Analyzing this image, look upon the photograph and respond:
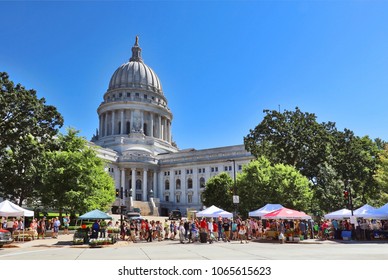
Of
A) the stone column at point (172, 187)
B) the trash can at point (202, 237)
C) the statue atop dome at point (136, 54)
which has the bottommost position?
the trash can at point (202, 237)

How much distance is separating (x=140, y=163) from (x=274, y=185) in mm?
57088

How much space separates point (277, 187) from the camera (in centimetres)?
4441

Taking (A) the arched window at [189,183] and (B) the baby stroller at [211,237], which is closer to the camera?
(B) the baby stroller at [211,237]

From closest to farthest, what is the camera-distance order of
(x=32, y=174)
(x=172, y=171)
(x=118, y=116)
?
(x=32, y=174) → (x=172, y=171) → (x=118, y=116)

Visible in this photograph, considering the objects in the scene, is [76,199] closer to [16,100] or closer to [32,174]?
[32,174]

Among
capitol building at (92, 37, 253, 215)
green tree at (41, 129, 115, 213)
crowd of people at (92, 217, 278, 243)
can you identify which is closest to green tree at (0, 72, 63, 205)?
green tree at (41, 129, 115, 213)

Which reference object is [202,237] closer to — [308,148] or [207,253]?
[207,253]

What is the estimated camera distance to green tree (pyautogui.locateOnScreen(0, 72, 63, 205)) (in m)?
39.0

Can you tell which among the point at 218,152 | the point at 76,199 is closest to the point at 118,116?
the point at 218,152

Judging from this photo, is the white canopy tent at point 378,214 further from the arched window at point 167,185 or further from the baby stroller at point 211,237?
the arched window at point 167,185

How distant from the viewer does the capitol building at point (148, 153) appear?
9375 centimetres

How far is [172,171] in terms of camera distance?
332 feet

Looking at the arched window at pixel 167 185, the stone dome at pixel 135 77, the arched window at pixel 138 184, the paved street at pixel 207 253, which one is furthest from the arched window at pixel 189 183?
the paved street at pixel 207 253

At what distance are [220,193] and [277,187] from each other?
56.9 feet
